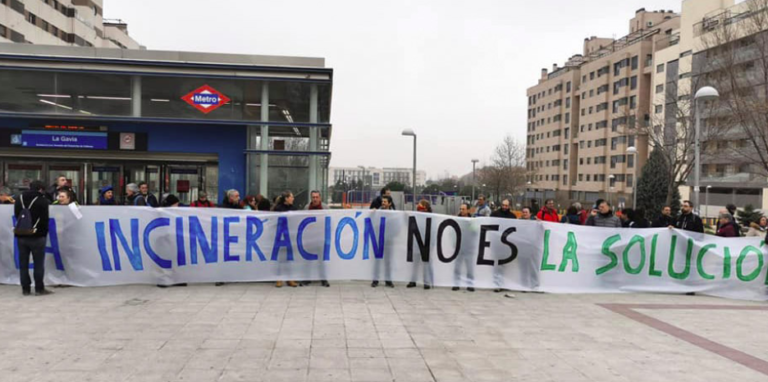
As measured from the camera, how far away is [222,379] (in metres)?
4.54

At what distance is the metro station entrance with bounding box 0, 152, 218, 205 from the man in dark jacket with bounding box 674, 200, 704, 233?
1268 cm

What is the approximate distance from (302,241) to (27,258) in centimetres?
427

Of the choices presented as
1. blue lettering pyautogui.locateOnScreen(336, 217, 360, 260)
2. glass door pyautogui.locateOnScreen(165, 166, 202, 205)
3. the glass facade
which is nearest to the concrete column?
the glass facade

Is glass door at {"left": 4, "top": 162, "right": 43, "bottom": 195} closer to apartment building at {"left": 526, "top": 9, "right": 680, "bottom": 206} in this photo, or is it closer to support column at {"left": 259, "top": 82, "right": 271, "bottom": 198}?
support column at {"left": 259, "top": 82, "right": 271, "bottom": 198}

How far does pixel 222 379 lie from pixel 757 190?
57.0m

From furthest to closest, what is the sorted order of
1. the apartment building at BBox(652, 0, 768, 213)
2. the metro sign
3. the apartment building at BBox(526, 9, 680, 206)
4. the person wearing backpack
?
the apartment building at BBox(526, 9, 680, 206)
the apartment building at BBox(652, 0, 768, 213)
the metro sign
the person wearing backpack

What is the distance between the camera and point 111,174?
Answer: 16172mm

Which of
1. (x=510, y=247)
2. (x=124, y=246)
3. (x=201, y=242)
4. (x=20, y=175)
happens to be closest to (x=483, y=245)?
(x=510, y=247)

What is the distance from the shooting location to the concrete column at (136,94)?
48.6 ft

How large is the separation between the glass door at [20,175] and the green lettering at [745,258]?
60.2 feet

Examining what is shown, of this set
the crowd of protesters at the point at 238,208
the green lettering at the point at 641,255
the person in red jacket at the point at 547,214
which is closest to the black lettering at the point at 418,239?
the crowd of protesters at the point at 238,208

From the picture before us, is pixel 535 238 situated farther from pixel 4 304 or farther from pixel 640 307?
pixel 4 304

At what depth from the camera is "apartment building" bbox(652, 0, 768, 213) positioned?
90.0 feet

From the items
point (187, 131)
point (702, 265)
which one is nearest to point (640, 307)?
point (702, 265)
